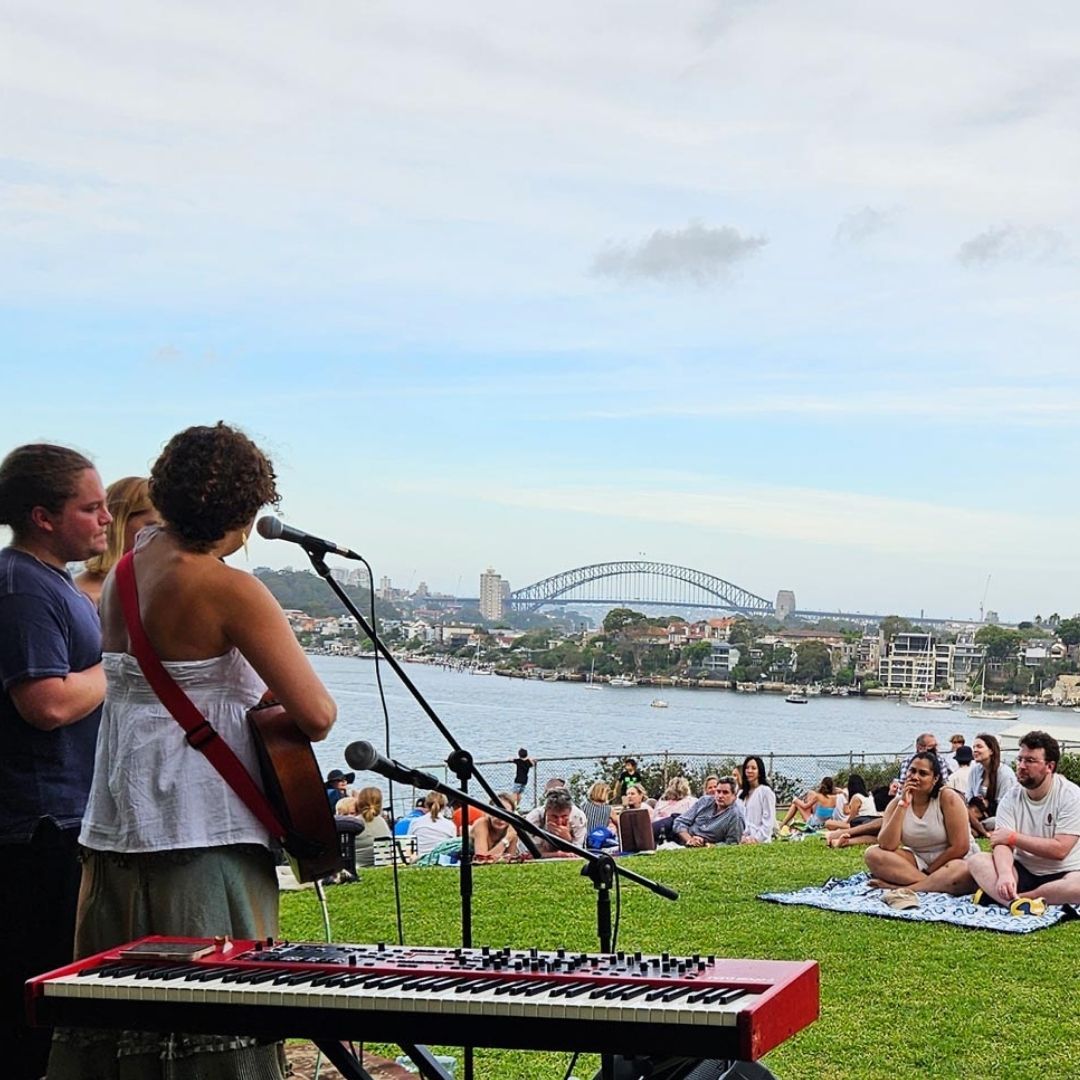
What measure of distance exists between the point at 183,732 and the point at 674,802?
15.0 meters

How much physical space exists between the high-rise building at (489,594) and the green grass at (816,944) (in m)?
82.7

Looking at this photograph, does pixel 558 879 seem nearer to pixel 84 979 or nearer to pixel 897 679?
pixel 84 979

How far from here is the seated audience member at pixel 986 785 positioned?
1448 cm

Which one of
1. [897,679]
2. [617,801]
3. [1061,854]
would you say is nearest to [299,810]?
[1061,854]

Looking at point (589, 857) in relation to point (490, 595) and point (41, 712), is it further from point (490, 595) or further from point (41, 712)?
point (490, 595)

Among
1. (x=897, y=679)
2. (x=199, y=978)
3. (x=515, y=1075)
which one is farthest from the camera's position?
(x=897, y=679)

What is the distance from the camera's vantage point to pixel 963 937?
32.2 ft

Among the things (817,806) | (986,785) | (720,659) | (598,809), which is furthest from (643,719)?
(986,785)

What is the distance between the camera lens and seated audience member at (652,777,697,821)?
17469mm

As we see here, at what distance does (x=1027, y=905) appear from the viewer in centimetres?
1067

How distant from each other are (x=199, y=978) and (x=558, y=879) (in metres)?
9.58

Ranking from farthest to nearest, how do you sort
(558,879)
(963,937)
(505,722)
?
1. (505,722)
2. (558,879)
3. (963,937)

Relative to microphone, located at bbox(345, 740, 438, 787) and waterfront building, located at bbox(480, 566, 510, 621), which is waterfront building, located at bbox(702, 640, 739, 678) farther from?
microphone, located at bbox(345, 740, 438, 787)

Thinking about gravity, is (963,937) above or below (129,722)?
below
